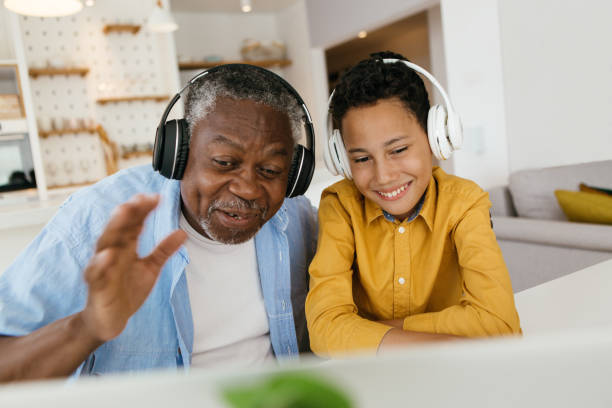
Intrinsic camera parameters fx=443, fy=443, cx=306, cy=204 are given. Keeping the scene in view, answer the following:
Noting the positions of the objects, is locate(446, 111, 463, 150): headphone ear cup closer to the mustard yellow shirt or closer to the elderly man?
the mustard yellow shirt

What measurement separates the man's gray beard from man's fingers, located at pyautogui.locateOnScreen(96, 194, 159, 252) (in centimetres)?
41

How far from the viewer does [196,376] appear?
6.4 inches

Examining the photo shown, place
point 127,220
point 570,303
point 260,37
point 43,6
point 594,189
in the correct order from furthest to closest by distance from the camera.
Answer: point 260,37, point 43,6, point 594,189, point 570,303, point 127,220

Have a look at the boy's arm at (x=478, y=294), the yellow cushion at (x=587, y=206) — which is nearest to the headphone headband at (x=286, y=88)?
the boy's arm at (x=478, y=294)

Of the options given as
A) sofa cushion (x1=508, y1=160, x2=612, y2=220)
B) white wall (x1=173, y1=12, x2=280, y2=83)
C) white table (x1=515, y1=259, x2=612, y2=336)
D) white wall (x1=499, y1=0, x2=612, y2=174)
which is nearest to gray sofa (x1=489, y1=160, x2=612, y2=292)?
sofa cushion (x1=508, y1=160, x2=612, y2=220)

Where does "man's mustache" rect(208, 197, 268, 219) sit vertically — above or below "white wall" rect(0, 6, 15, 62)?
below

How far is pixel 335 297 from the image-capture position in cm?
89

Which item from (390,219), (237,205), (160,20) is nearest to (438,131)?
(390,219)

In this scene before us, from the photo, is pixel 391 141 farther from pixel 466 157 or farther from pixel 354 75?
pixel 466 157

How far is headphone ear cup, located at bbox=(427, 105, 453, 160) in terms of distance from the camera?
0.97 metres

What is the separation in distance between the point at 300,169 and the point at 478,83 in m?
3.24

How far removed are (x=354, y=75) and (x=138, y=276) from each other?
2.25 ft

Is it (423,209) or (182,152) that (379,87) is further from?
(182,152)

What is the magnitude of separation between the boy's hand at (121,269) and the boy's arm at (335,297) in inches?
15.6
